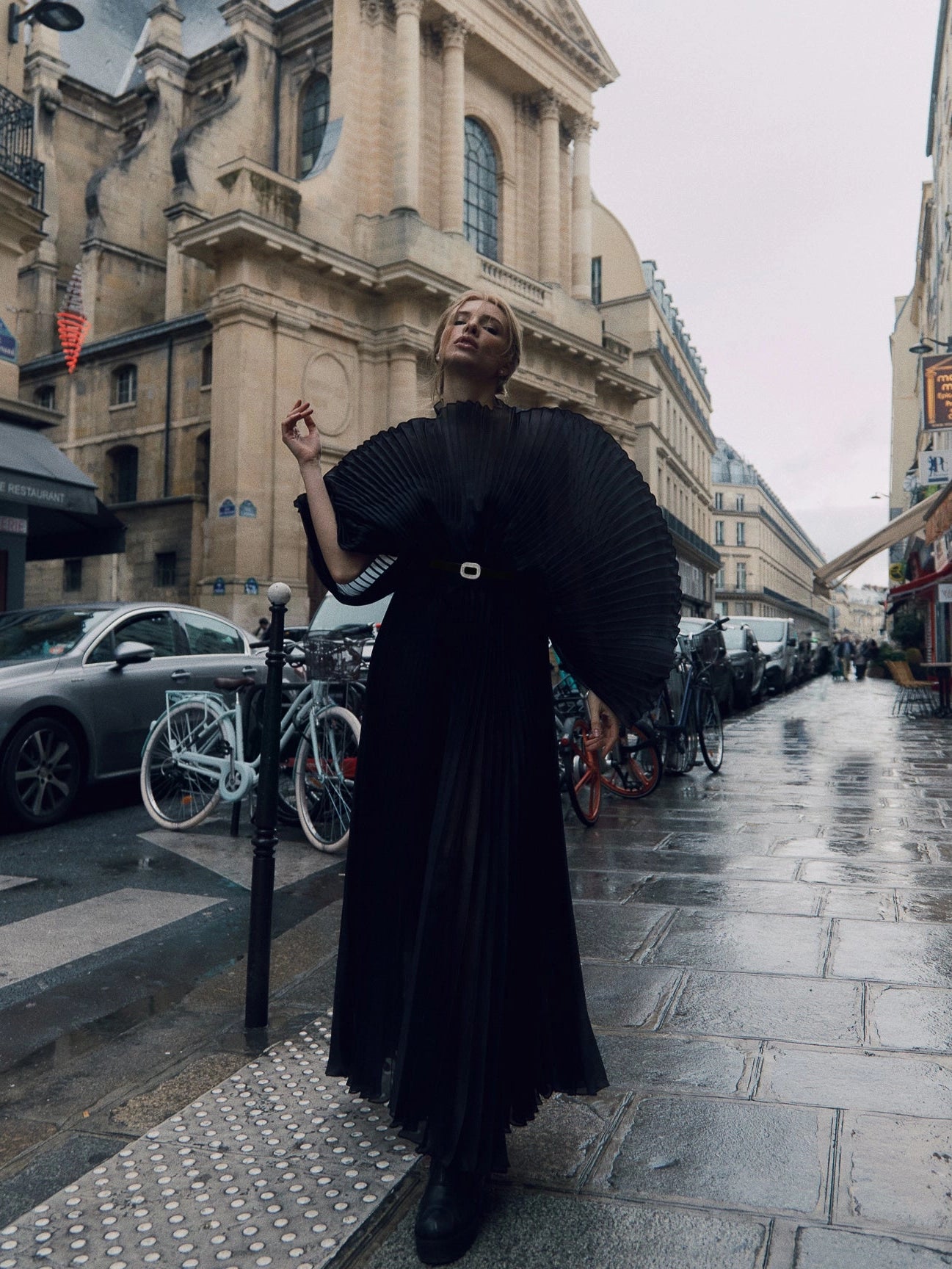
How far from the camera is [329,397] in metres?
25.5

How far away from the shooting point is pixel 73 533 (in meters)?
16.4

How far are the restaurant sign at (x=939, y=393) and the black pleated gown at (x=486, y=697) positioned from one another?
20872mm

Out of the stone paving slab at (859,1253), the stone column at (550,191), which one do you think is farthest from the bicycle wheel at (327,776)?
the stone column at (550,191)

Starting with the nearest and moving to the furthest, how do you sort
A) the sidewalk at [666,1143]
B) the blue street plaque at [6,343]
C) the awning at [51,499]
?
the sidewalk at [666,1143] → the awning at [51,499] → the blue street plaque at [6,343]

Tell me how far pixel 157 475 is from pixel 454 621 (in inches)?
1058

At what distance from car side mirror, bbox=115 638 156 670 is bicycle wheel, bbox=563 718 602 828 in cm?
294

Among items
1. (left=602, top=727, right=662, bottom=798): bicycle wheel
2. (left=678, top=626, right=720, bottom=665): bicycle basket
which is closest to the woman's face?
(left=602, top=727, right=662, bottom=798): bicycle wheel

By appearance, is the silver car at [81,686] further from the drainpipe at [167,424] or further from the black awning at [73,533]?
the drainpipe at [167,424]

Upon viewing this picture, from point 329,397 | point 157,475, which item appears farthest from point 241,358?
point 157,475

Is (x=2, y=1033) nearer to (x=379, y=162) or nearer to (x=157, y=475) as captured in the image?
(x=157, y=475)

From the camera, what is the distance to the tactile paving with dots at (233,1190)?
1.97m

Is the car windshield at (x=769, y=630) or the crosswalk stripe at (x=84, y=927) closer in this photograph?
the crosswalk stripe at (x=84, y=927)

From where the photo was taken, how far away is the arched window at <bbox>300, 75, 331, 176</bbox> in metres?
31.4

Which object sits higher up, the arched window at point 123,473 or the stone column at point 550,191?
the stone column at point 550,191
